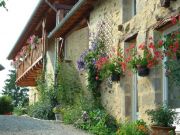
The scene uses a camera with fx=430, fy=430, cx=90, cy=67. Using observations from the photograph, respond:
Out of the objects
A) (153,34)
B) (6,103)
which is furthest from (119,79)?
(6,103)

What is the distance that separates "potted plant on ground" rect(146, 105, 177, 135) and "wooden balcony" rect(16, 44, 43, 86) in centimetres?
1197

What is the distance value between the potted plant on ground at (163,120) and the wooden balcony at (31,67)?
11969 mm

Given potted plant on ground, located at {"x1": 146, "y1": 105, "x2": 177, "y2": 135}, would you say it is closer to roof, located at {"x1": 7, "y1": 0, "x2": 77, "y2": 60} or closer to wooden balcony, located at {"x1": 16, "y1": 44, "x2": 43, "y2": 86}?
roof, located at {"x1": 7, "y1": 0, "x2": 77, "y2": 60}

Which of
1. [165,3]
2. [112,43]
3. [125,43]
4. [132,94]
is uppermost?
[165,3]

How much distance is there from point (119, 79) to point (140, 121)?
170 cm

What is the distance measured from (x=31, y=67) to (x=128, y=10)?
11226 mm

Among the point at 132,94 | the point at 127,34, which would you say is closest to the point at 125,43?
the point at 127,34

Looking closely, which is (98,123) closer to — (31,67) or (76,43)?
(76,43)

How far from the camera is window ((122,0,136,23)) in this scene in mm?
9969

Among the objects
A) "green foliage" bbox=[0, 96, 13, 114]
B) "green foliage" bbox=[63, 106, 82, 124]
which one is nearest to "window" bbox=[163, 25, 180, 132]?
"green foliage" bbox=[63, 106, 82, 124]

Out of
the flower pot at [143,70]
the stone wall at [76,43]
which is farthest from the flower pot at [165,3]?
the stone wall at [76,43]

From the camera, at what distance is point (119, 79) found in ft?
32.1

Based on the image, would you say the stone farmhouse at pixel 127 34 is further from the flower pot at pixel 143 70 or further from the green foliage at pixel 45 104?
the green foliage at pixel 45 104

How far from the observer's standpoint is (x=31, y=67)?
20547 millimetres
